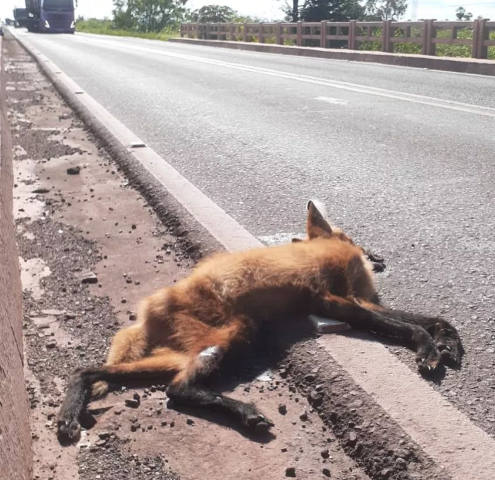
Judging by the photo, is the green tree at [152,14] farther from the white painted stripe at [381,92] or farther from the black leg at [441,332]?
the black leg at [441,332]

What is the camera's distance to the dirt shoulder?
2.62 meters

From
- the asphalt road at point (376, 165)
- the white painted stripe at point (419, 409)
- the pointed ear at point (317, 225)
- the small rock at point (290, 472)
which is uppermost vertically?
the pointed ear at point (317, 225)

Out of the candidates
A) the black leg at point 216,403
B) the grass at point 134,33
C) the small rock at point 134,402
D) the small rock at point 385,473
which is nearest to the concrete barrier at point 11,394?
the small rock at point 134,402

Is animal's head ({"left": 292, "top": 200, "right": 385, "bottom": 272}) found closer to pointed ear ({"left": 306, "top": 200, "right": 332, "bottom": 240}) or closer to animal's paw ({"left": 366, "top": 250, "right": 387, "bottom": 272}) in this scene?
pointed ear ({"left": 306, "top": 200, "right": 332, "bottom": 240})

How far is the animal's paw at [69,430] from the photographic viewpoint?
278 centimetres

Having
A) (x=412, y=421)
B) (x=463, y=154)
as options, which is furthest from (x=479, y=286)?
(x=463, y=154)

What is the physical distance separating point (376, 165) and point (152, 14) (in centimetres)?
7004

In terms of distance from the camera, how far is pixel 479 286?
12.6 feet

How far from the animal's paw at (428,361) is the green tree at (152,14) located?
7156cm

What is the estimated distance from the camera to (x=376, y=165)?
22.6 feet

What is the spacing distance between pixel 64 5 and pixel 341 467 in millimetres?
58866

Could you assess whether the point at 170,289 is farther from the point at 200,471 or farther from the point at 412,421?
the point at 412,421

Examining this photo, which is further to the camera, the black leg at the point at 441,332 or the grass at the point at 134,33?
the grass at the point at 134,33

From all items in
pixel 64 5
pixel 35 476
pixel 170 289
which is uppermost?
pixel 64 5
